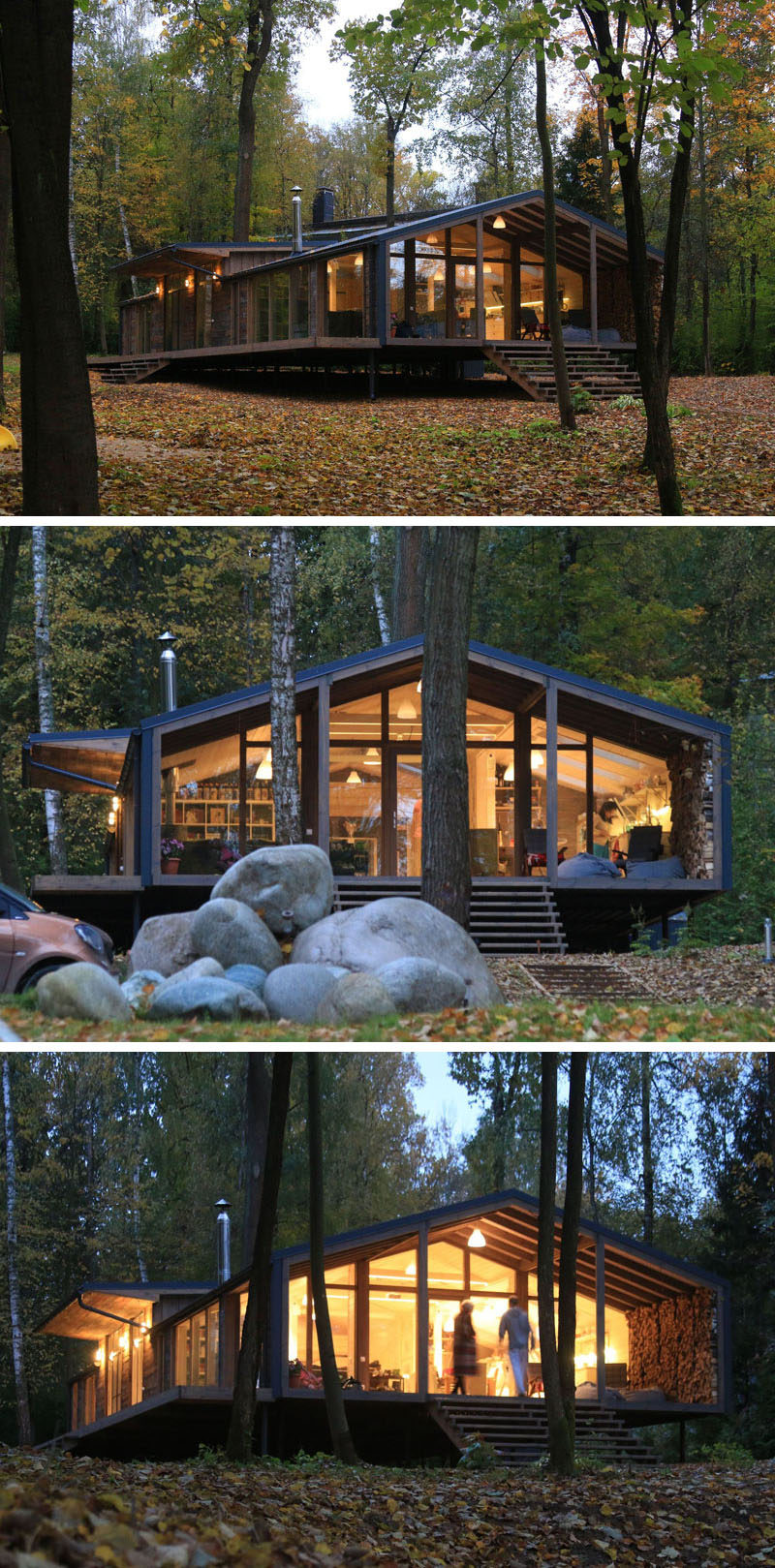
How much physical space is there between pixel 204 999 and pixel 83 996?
716 mm

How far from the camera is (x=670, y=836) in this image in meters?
11.2

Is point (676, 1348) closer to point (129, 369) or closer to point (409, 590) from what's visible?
point (409, 590)

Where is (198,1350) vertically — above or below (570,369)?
below

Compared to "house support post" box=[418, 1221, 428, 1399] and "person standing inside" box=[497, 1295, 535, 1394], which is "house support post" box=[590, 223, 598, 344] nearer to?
"house support post" box=[418, 1221, 428, 1399]

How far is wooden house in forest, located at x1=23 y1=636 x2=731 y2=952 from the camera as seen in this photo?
983cm

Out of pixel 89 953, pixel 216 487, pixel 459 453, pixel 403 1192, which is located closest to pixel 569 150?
pixel 459 453

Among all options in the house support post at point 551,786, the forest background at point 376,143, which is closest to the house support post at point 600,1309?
the house support post at point 551,786

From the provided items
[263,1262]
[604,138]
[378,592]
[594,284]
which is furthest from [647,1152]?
[604,138]

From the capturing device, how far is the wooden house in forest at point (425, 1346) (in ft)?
41.1

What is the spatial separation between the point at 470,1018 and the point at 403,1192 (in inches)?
691

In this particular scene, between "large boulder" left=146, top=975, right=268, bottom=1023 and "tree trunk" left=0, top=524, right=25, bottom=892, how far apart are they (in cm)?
187

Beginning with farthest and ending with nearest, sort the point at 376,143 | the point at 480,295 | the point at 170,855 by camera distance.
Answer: the point at 480,295 → the point at 376,143 → the point at 170,855

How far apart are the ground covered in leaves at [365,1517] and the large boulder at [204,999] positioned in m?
2.60

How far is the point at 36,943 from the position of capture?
8.57 metres
